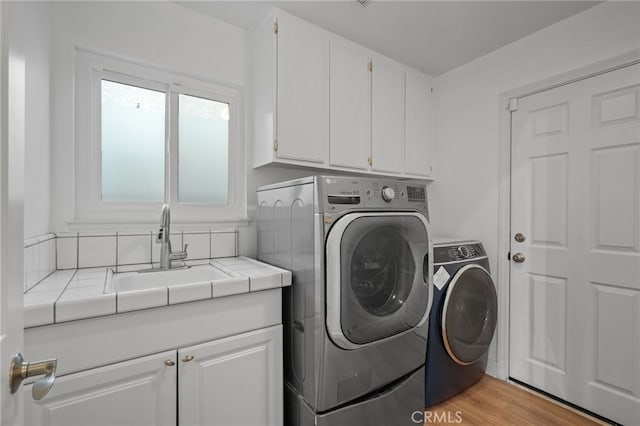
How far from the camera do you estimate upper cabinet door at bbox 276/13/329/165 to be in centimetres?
175

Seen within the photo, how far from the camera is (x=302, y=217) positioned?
139 centimetres

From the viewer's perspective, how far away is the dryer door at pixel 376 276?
4.22 feet

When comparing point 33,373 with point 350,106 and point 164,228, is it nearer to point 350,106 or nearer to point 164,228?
point 164,228

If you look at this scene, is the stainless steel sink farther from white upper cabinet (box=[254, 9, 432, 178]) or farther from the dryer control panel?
the dryer control panel

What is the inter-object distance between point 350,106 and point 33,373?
1961 millimetres

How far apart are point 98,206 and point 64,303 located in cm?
81

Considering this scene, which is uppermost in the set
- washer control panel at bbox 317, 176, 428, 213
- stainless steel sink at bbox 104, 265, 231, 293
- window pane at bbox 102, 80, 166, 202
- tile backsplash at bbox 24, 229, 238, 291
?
window pane at bbox 102, 80, 166, 202

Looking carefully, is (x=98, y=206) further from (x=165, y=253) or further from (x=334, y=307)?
(x=334, y=307)

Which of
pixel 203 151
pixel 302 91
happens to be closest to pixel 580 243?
pixel 302 91

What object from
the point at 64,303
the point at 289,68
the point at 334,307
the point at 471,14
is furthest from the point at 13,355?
the point at 471,14

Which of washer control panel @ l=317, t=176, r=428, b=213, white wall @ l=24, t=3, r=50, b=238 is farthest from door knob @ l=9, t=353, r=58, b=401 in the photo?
washer control panel @ l=317, t=176, r=428, b=213

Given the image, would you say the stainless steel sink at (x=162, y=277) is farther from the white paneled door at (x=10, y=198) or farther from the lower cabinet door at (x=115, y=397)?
the white paneled door at (x=10, y=198)

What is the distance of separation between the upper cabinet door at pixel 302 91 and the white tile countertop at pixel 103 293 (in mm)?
759
